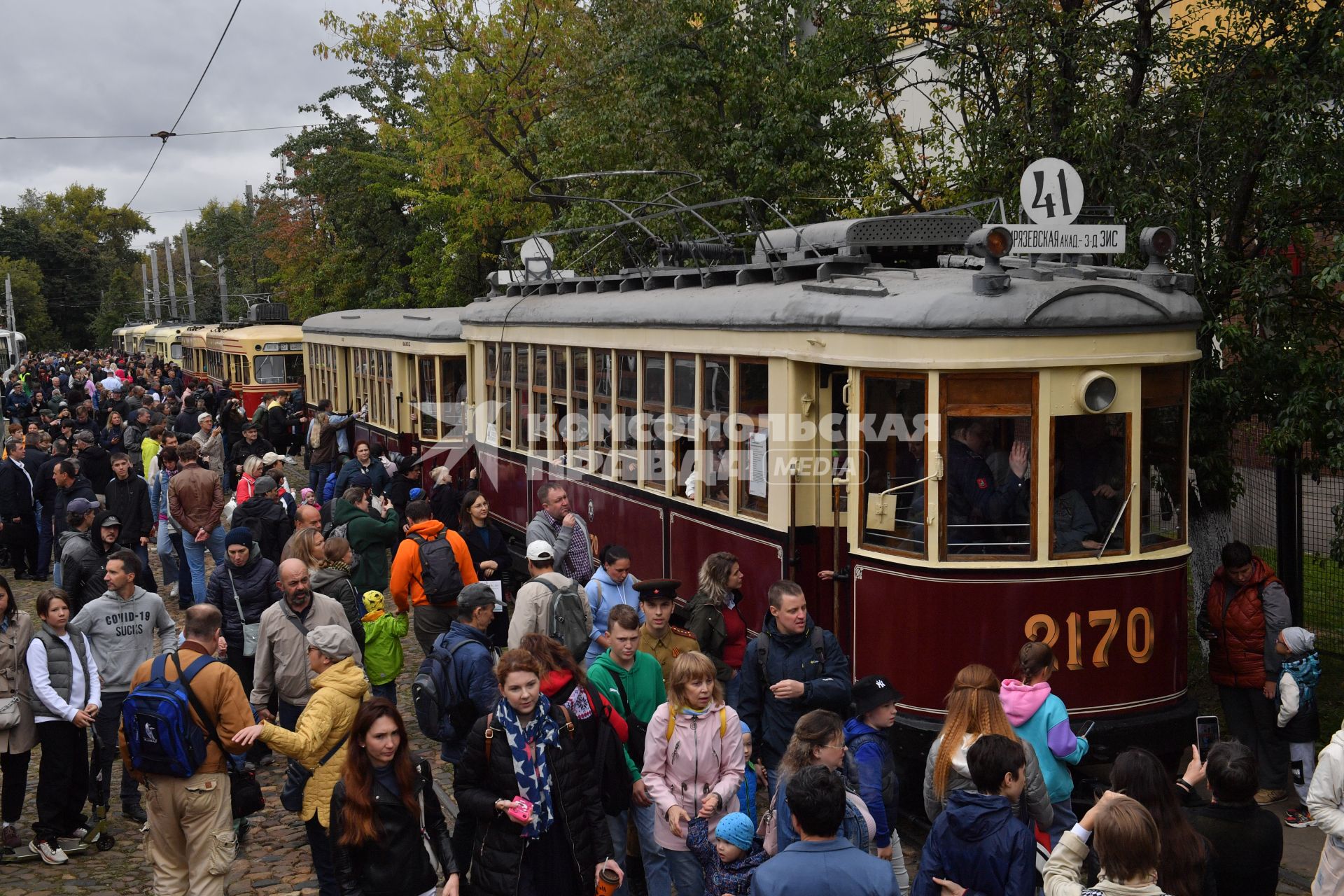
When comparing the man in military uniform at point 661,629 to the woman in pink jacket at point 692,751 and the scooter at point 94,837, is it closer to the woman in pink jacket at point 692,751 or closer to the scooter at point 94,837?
the woman in pink jacket at point 692,751

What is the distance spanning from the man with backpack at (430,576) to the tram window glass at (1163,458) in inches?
156

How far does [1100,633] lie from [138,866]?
5122 millimetres

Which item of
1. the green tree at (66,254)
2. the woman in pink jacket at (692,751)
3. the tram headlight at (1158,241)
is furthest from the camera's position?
the green tree at (66,254)

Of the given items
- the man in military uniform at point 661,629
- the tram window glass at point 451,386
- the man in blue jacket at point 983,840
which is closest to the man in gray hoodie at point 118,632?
the man in military uniform at point 661,629

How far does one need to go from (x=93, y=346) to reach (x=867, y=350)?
85.0 metres

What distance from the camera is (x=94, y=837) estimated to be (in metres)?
7.70

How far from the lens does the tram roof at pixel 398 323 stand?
16.4m

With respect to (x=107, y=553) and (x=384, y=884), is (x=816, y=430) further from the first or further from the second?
(x=107, y=553)

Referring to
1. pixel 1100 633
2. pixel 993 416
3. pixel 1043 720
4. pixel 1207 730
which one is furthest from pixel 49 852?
pixel 1207 730

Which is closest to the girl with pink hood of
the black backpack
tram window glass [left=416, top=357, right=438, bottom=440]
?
the black backpack

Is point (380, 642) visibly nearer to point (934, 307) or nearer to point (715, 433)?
point (715, 433)

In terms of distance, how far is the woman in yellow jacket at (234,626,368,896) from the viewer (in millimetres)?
5723

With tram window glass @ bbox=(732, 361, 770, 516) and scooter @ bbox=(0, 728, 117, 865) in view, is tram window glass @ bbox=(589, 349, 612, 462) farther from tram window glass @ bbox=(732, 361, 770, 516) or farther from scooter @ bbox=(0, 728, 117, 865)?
scooter @ bbox=(0, 728, 117, 865)

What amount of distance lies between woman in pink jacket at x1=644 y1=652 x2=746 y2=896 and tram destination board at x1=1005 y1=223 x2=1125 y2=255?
11.3 feet
